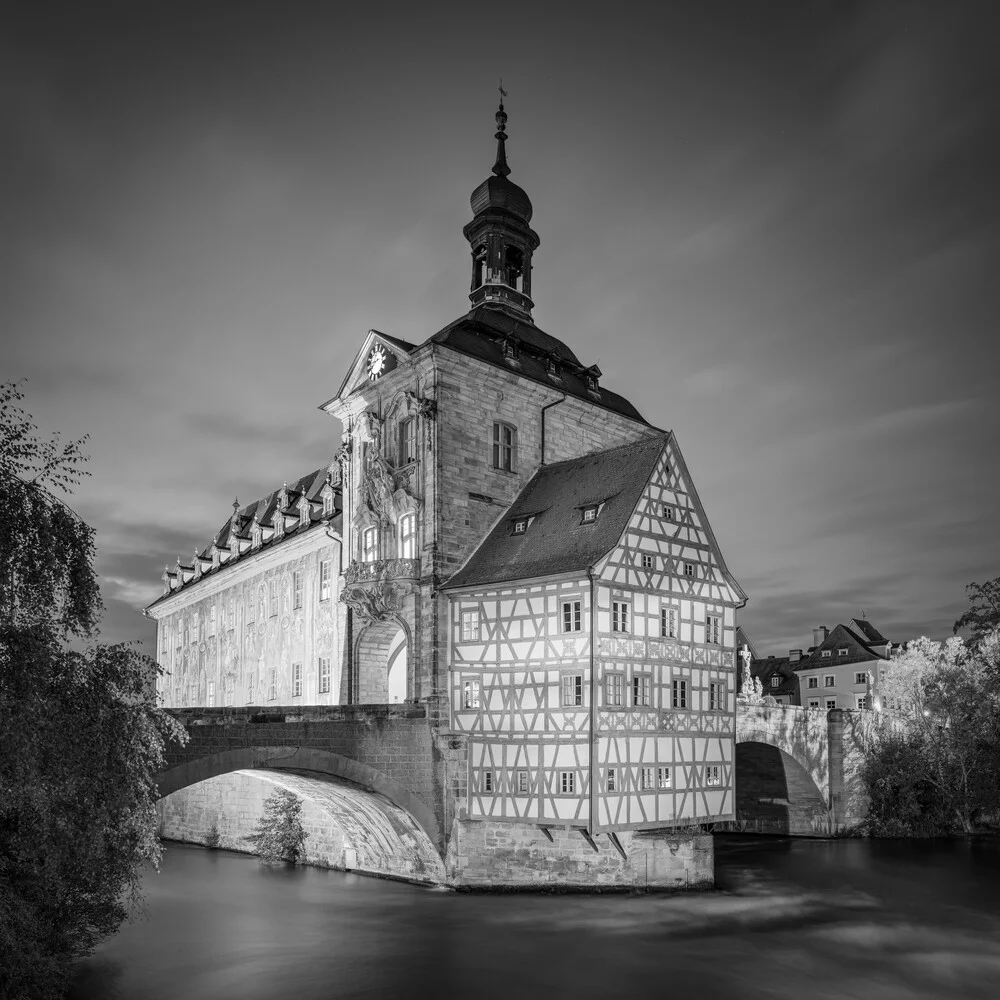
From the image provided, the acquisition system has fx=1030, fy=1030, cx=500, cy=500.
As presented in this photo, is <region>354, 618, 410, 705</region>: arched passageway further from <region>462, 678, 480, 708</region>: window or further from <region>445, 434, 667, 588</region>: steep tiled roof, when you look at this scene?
<region>445, 434, 667, 588</region>: steep tiled roof

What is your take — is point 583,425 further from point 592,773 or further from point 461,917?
point 461,917

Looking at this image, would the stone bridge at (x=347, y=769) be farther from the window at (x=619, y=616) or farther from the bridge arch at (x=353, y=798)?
the window at (x=619, y=616)

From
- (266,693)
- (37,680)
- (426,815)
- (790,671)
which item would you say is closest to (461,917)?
(426,815)

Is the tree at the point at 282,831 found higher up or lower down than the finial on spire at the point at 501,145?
lower down

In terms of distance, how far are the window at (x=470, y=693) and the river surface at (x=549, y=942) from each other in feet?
16.5

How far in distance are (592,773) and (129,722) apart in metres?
15.9

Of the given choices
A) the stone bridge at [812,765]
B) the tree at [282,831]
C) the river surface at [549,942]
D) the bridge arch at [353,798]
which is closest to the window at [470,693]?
the bridge arch at [353,798]

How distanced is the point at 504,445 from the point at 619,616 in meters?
7.91

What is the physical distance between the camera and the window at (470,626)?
2912 centimetres

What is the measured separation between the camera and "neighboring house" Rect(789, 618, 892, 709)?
72.4 m

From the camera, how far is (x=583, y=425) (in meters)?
35.8

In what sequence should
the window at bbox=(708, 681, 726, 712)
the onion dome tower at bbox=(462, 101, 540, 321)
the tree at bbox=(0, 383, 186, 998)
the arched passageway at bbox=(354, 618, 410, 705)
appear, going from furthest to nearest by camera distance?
the onion dome tower at bbox=(462, 101, 540, 321), the arched passageway at bbox=(354, 618, 410, 705), the window at bbox=(708, 681, 726, 712), the tree at bbox=(0, 383, 186, 998)

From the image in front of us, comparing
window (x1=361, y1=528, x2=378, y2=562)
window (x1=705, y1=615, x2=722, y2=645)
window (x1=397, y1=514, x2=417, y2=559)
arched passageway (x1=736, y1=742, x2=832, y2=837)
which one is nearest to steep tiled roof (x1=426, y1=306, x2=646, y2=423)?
window (x1=397, y1=514, x2=417, y2=559)

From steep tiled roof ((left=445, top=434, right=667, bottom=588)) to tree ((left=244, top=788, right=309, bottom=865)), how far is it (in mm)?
11414
